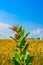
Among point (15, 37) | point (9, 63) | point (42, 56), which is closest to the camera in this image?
point (15, 37)

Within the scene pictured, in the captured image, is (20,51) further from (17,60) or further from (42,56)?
(42,56)

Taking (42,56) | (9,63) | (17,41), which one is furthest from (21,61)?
(42,56)

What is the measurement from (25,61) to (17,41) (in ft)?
0.47

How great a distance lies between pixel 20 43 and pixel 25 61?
126 mm

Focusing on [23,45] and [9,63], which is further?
[9,63]

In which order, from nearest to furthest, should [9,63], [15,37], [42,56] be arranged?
[15,37], [9,63], [42,56]

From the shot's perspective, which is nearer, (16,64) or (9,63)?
(16,64)

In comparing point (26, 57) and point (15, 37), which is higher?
point (15, 37)

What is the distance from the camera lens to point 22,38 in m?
1.61

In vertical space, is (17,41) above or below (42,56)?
below

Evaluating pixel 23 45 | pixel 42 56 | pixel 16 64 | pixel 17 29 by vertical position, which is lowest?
pixel 16 64

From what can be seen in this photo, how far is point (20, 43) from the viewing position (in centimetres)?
162

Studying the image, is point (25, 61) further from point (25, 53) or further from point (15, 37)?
point (15, 37)

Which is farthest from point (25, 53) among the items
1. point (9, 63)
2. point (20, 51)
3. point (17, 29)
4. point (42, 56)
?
point (42, 56)
